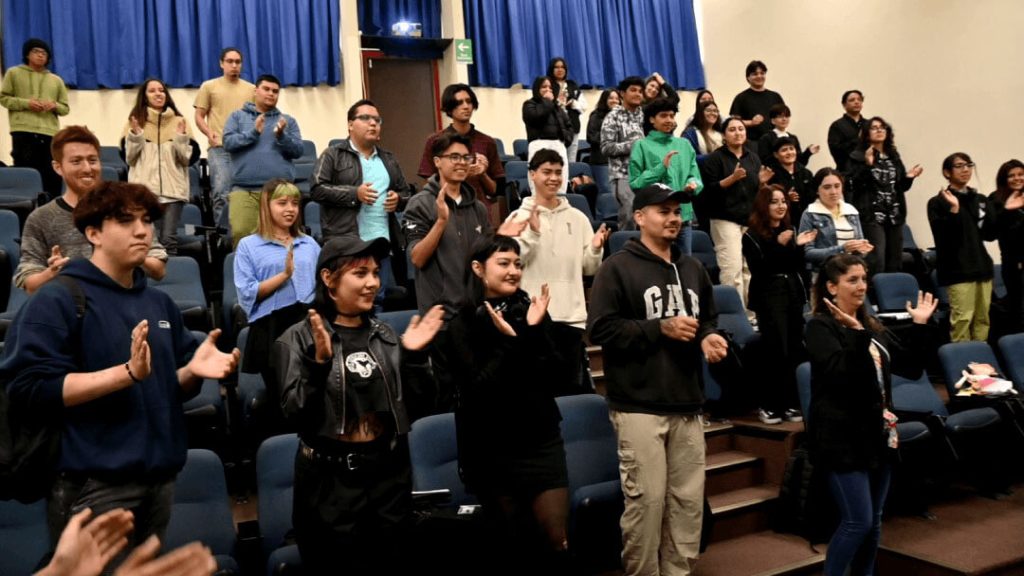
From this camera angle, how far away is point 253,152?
17.8ft

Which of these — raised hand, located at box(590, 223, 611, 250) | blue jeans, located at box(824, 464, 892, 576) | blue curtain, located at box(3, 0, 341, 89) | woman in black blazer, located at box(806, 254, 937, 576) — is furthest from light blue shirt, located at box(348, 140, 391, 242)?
blue curtain, located at box(3, 0, 341, 89)

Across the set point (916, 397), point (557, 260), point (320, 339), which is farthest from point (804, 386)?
point (320, 339)

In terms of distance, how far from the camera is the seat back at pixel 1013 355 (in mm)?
5422

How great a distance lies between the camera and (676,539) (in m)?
3.53

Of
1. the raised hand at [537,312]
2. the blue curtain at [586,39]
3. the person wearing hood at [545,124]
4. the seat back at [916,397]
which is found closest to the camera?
the raised hand at [537,312]

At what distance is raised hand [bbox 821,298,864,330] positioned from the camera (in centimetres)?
360

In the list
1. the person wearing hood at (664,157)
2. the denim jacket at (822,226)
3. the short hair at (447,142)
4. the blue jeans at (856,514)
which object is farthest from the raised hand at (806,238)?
the short hair at (447,142)

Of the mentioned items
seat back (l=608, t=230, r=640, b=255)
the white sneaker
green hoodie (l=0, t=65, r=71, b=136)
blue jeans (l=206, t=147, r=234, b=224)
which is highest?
green hoodie (l=0, t=65, r=71, b=136)

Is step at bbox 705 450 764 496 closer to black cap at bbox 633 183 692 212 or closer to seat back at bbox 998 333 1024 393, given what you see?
black cap at bbox 633 183 692 212

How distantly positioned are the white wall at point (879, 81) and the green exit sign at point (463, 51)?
5.8 inches

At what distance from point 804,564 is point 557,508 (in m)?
1.51

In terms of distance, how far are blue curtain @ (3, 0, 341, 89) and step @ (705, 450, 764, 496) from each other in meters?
6.29

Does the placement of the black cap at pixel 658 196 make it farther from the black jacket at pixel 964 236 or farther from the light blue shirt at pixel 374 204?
the black jacket at pixel 964 236

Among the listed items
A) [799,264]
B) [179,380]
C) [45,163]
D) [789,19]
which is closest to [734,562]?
[799,264]
